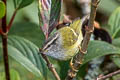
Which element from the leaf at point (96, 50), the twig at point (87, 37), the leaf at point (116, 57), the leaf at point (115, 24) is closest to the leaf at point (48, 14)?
the twig at point (87, 37)

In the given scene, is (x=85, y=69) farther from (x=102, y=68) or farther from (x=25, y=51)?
(x=25, y=51)

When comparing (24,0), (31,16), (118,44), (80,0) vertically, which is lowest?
(31,16)

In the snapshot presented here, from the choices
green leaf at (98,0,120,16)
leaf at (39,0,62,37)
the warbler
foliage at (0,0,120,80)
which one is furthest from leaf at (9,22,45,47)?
green leaf at (98,0,120,16)

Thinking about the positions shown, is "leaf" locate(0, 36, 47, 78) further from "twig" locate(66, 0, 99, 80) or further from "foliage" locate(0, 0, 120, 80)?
"twig" locate(66, 0, 99, 80)

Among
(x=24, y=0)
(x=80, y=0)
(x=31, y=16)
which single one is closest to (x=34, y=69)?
(x=24, y=0)

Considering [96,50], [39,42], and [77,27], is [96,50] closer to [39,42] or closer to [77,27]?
[77,27]

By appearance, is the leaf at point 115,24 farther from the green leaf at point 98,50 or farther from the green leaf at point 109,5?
the green leaf at point 109,5
